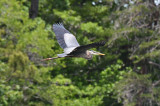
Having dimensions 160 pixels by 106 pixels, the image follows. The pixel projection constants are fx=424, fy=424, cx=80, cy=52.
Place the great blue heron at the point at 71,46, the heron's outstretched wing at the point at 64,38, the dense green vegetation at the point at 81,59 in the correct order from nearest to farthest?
the great blue heron at the point at 71,46 < the heron's outstretched wing at the point at 64,38 < the dense green vegetation at the point at 81,59

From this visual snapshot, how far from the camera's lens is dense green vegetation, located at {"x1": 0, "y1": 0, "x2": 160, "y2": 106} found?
477 inches

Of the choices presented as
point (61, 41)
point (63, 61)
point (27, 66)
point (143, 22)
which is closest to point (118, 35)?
point (143, 22)

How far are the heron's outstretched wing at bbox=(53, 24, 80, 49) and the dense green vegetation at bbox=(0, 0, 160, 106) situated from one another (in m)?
2.29

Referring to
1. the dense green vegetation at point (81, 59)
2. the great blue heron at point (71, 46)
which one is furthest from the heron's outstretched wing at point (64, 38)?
the dense green vegetation at point (81, 59)

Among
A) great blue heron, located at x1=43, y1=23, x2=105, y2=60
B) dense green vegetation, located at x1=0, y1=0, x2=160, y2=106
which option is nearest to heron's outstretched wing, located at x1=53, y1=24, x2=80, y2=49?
great blue heron, located at x1=43, y1=23, x2=105, y2=60

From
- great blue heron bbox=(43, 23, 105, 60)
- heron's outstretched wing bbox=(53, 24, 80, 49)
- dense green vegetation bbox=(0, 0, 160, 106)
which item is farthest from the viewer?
dense green vegetation bbox=(0, 0, 160, 106)

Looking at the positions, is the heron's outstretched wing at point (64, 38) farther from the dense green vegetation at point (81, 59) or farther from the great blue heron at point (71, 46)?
the dense green vegetation at point (81, 59)

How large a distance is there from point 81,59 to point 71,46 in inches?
258

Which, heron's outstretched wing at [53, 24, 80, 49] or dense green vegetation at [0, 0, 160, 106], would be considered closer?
heron's outstretched wing at [53, 24, 80, 49]

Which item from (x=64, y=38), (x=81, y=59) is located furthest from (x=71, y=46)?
(x=81, y=59)

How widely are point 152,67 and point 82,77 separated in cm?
256

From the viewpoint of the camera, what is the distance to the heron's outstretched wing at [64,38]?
777cm

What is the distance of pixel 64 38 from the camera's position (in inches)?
315

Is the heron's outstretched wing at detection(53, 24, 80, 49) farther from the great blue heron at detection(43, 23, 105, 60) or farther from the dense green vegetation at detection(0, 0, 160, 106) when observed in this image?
the dense green vegetation at detection(0, 0, 160, 106)
